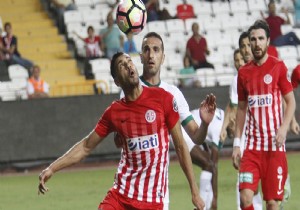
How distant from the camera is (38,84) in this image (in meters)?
19.9

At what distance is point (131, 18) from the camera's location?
37.3 feet

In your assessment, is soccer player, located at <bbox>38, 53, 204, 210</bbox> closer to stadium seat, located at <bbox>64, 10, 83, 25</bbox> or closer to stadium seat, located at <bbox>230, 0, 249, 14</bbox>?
stadium seat, located at <bbox>64, 10, 83, 25</bbox>

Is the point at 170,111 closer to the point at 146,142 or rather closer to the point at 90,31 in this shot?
the point at 146,142

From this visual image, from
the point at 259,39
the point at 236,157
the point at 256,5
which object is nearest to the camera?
the point at 259,39

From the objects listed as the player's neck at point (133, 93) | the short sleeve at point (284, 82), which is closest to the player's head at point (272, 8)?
the short sleeve at point (284, 82)

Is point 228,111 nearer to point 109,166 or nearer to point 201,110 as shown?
point 201,110

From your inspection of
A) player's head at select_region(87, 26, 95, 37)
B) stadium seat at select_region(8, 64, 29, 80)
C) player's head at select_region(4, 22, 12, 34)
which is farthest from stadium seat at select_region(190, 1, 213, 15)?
stadium seat at select_region(8, 64, 29, 80)

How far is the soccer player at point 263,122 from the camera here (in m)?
10.6

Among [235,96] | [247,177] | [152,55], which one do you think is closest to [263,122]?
[247,177]

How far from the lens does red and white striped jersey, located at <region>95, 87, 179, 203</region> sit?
27.9 ft

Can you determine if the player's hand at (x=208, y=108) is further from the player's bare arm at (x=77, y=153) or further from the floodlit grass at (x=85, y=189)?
the floodlit grass at (x=85, y=189)

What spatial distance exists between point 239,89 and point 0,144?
9.02 m

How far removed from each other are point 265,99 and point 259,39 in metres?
0.63

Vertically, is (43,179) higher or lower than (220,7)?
lower
